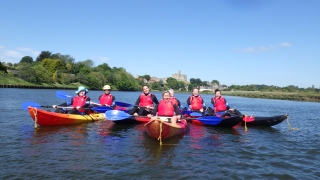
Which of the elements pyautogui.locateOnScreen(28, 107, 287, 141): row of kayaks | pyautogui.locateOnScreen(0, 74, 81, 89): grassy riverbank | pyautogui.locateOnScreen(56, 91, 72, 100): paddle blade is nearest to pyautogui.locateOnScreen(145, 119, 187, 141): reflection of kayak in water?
pyautogui.locateOnScreen(28, 107, 287, 141): row of kayaks

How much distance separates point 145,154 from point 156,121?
3.77ft

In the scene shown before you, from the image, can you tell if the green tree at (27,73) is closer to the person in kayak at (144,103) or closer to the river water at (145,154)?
the river water at (145,154)

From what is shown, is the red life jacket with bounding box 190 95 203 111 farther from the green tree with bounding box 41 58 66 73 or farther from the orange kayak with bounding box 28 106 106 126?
the green tree with bounding box 41 58 66 73

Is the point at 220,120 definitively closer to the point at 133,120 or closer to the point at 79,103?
the point at 133,120

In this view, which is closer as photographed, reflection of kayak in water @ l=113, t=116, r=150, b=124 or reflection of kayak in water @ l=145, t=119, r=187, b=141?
reflection of kayak in water @ l=145, t=119, r=187, b=141

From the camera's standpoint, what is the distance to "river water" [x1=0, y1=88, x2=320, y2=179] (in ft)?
20.3

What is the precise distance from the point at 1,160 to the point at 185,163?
184 inches

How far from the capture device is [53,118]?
11.2 metres

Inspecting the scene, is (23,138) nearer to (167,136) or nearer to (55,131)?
(55,131)

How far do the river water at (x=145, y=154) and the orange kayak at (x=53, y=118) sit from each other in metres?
0.42

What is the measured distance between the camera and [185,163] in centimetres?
704

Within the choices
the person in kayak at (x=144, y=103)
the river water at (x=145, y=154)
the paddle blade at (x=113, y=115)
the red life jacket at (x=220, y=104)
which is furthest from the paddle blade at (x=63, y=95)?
the red life jacket at (x=220, y=104)

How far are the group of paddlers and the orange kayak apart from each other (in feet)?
1.61

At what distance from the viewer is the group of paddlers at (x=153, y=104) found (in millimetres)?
10203
